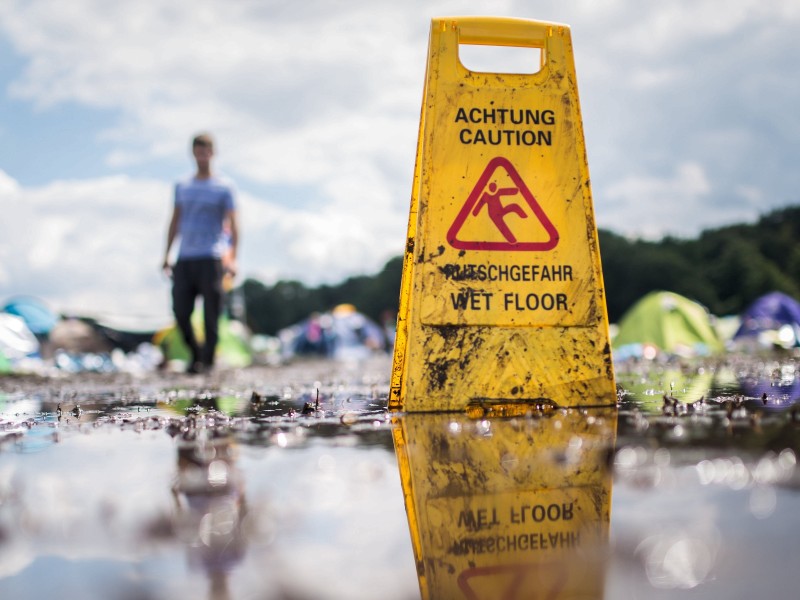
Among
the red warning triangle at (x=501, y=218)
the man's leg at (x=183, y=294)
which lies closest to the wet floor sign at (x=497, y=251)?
the red warning triangle at (x=501, y=218)

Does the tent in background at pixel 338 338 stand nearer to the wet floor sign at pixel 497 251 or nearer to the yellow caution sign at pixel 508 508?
the wet floor sign at pixel 497 251

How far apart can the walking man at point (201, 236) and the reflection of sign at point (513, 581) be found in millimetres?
6716

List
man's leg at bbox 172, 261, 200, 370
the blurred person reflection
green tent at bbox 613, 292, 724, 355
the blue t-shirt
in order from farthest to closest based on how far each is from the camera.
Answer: green tent at bbox 613, 292, 724, 355 < man's leg at bbox 172, 261, 200, 370 < the blue t-shirt < the blurred person reflection

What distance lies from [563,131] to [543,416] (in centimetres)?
114

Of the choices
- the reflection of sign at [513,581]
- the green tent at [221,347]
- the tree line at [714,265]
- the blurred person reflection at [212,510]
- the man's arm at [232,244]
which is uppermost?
the tree line at [714,265]

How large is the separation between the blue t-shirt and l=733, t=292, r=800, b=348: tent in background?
40.0 ft

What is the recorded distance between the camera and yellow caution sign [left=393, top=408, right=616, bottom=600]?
38.5 inches

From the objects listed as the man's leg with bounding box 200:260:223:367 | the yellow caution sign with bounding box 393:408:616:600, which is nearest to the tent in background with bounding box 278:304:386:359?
the man's leg with bounding box 200:260:223:367

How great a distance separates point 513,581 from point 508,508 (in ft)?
1.23

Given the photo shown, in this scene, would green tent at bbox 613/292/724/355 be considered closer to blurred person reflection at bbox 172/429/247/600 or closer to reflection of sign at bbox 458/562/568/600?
blurred person reflection at bbox 172/429/247/600

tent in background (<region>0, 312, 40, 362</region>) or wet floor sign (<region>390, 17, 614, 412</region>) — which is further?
tent in background (<region>0, 312, 40, 362</region>)

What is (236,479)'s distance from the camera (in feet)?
5.42

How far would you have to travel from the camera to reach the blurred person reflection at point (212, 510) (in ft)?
3.44

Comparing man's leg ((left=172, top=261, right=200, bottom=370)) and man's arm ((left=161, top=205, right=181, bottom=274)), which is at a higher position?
man's arm ((left=161, top=205, right=181, bottom=274))
